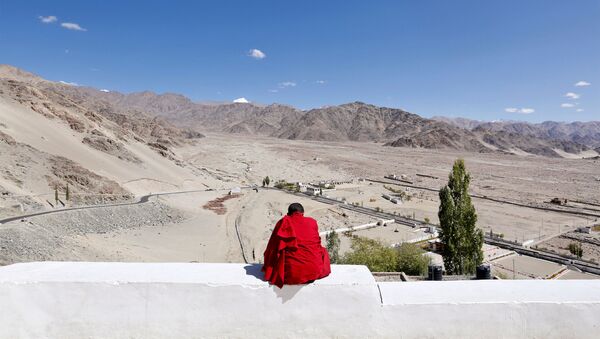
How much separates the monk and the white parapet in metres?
0.10

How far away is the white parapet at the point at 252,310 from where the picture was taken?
11.1 ft

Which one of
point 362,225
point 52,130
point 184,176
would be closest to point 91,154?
point 52,130

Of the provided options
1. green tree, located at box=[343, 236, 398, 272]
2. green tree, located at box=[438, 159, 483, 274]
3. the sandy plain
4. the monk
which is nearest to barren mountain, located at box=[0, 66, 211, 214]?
the sandy plain

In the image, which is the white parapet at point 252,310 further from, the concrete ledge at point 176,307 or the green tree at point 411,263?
the green tree at point 411,263

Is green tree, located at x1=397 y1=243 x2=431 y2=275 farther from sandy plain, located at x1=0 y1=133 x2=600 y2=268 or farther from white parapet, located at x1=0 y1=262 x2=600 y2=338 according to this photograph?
white parapet, located at x1=0 y1=262 x2=600 y2=338

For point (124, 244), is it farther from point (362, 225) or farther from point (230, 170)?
point (230, 170)

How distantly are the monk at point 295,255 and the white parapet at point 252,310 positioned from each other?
0.33 feet

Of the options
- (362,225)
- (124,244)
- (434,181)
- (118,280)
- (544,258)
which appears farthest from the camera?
(434,181)

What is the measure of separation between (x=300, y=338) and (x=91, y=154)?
4756cm

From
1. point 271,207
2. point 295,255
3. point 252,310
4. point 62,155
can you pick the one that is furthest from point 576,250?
point 62,155

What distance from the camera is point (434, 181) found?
68188mm

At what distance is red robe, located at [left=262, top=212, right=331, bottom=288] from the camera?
3459 mm

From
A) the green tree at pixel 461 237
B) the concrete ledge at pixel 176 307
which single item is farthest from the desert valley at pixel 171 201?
the concrete ledge at pixel 176 307

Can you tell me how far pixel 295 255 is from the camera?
3535 mm
